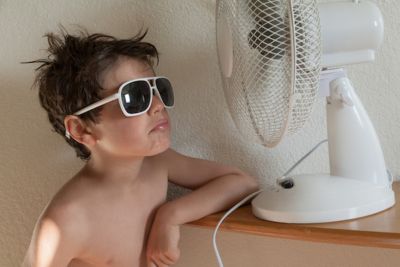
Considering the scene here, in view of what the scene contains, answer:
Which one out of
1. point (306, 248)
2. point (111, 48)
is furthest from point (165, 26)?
point (306, 248)

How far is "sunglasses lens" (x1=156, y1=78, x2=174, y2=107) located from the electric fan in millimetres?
134

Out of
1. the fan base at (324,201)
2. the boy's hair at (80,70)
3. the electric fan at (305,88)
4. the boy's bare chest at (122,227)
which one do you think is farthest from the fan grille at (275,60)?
the boy's bare chest at (122,227)

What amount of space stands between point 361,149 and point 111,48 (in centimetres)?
49

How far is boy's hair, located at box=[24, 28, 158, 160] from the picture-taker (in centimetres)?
83

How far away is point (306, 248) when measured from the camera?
1.02 meters

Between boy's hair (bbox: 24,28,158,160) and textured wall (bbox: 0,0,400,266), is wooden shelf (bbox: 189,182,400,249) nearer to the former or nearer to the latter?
textured wall (bbox: 0,0,400,266)

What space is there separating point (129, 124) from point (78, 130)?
0.12 meters

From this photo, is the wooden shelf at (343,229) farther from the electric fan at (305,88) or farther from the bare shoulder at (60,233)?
the bare shoulder at (60,233)

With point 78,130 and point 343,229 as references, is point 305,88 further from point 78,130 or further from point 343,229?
point 78,130

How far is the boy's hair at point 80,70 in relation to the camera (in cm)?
83

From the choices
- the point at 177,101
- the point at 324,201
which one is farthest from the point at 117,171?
the point at 324,201

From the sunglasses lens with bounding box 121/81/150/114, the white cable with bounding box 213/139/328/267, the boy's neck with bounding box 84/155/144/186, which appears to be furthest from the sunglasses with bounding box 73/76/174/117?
the white cable with bounding box 213/139/328/267

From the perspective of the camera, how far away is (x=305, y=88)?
Answer: 0.63 meters

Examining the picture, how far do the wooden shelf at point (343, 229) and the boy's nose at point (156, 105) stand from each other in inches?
9.5
